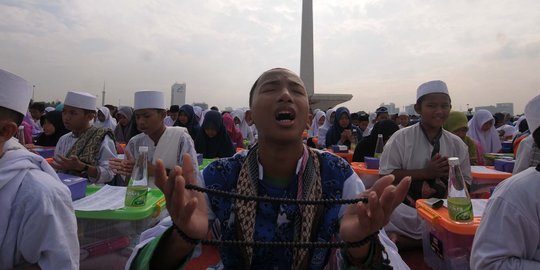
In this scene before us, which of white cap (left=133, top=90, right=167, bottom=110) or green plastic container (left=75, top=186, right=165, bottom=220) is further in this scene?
white cap (left=133, top=90, right=167, bottom=110)

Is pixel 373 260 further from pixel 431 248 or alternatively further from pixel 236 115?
pixel 236 115

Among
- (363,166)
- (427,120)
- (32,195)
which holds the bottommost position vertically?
(363,166)

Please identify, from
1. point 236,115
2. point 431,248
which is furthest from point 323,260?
point 236,115

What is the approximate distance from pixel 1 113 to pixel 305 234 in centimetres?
132

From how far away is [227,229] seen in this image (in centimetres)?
128

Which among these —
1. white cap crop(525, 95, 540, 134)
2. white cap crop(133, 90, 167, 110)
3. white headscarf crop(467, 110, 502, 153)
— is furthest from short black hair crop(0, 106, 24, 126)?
white headscarf crop(467, 110, 502, 153)

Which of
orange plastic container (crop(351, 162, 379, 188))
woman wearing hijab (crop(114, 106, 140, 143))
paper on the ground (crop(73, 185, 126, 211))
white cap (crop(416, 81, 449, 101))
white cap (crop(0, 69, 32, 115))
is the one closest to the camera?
white cap (crop(0, 69, 32, 115))

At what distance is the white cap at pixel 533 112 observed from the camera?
138cm

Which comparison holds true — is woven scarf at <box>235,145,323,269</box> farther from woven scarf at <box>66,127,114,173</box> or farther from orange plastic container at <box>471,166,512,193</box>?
orange plastic container at <box>471,166,512,193</box>

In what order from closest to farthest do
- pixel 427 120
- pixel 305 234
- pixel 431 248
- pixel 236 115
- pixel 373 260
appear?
pixel 373 260, pixel 305 234, pixel 431 248, pixel 427 120, pixel 236 115

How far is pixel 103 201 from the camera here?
2.14 metres

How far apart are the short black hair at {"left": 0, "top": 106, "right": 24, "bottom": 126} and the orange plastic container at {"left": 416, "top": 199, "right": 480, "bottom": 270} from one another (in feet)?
7.33

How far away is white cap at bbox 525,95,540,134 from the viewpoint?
138 centimetres

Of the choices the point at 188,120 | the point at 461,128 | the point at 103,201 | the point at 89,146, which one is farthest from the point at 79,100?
the point at 461,128
